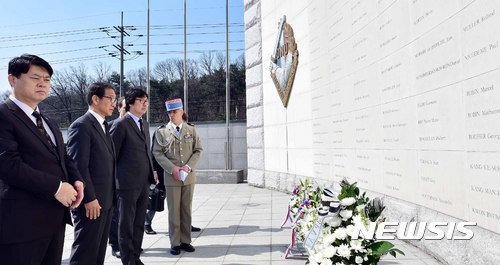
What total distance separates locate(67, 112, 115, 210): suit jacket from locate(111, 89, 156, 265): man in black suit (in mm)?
625

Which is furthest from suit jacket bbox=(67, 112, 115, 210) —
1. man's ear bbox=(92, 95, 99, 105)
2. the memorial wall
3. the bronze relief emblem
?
the bronze relief emblem

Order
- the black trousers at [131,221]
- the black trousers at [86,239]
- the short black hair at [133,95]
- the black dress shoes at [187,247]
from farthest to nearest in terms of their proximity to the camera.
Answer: the black dress shoes at [187,247], the short black hair at [133,95], the black trousers at [131,221], the black trousers at [86,239]

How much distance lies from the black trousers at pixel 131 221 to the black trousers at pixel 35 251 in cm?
127

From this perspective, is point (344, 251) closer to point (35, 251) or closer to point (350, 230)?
point (350, 230)

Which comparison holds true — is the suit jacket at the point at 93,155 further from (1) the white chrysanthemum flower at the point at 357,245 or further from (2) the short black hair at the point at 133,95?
(1) the white chrysanthemum flower at the point at 357,245

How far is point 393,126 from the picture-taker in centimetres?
453

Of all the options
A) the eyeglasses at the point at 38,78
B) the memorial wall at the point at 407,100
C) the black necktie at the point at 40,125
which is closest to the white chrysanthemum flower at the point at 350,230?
the memorial wall at the point at 407,100

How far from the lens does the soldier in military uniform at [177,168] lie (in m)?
4.48

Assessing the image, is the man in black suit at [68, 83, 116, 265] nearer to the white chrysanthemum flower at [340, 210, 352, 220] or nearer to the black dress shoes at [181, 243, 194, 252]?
the black dress shoes at [181, 243, 194, 252]

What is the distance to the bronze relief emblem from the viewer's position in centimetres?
873

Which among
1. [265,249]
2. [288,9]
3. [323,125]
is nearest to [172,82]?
[288,9]

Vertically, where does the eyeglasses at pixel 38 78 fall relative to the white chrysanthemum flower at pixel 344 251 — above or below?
above

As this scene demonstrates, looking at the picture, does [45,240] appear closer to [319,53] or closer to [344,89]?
[344,89]

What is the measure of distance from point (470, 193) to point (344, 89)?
3.23 metres
